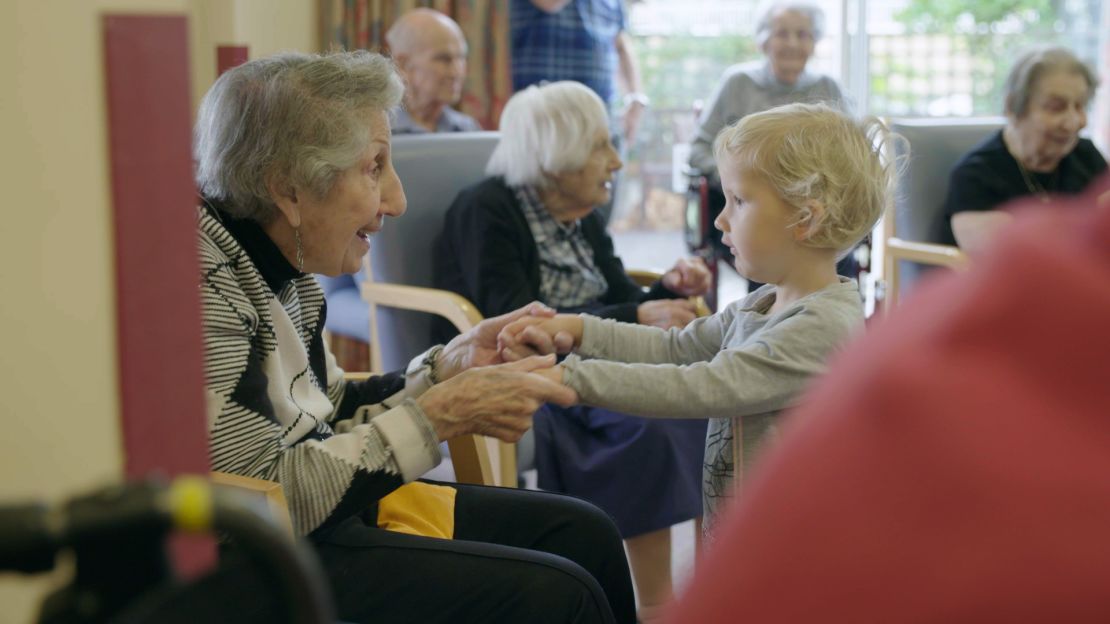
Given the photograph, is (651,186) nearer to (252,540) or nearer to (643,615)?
(643,615)

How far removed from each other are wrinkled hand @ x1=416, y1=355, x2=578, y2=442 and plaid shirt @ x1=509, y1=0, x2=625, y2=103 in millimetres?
2784

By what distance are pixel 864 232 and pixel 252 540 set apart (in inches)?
51.1

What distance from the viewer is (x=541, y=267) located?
8.55 ft

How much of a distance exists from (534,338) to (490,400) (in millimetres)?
237

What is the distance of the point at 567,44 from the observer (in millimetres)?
4141

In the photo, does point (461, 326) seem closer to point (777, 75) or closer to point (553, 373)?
point (553, 373)

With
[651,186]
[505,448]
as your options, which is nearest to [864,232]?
[505,448]

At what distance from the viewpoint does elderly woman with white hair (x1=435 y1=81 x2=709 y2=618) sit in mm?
2312

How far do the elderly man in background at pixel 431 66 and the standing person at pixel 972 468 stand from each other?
3237 mm

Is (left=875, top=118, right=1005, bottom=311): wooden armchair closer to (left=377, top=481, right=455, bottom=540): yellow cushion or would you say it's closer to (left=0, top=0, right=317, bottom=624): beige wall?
(left=377, top=481, right=455, bottom=540): yellow cushion

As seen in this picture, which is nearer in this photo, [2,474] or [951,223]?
[2,474]

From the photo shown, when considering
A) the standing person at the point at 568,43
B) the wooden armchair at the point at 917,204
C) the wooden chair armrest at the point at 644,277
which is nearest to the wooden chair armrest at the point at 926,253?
the wooden armchair at the point at 917,204

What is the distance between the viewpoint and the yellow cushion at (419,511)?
1534 millimetres

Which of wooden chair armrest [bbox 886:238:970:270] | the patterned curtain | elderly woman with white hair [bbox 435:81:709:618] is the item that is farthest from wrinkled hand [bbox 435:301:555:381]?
the patterned curtain
